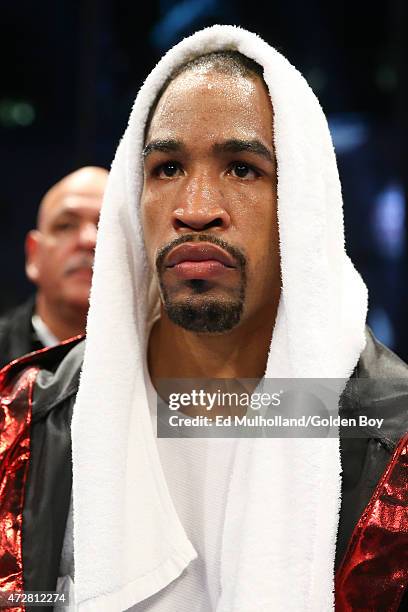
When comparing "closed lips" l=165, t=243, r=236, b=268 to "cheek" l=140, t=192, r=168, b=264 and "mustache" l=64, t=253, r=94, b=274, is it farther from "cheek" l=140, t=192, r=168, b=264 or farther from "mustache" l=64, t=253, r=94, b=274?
"mustache" l=64, t=253, r=94, b=274

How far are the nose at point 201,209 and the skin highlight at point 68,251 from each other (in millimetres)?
760

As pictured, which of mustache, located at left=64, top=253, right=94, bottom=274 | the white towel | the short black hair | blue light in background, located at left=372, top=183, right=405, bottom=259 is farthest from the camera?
blue light in background, located at left=372, top=183, right=405, bottom=259

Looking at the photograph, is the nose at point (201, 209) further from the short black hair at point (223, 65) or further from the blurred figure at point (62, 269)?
the blurred figure at point (62, 269)

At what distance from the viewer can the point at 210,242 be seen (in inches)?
31.4

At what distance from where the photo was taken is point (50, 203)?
5.56 feet

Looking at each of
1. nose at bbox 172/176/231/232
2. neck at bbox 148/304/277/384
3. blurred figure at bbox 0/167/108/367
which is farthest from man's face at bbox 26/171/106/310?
nose at bbox 172/176/231/232

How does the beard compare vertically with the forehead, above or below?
below

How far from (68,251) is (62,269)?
0.04 metres

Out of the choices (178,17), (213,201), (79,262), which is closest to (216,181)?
(213,201)

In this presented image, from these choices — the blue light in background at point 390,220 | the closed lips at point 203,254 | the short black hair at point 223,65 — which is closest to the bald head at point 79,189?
the short black hair at point 223,65

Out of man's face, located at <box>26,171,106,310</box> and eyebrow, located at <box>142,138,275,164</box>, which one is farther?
man's face, located at <box>26,171,106,310</box>

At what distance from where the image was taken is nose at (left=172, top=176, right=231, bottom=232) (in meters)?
0.80

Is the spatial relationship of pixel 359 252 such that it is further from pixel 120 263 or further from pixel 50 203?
pixel 120 263

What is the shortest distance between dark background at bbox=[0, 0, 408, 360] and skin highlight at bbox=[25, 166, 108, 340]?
0.81 metres
